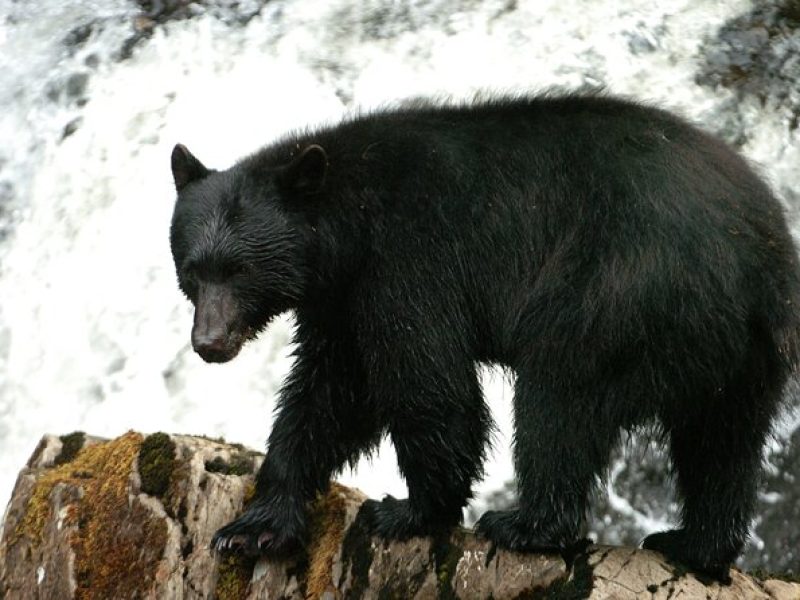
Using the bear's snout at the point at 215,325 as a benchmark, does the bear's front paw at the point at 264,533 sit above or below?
below

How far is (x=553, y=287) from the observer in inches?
248

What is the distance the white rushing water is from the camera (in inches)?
451

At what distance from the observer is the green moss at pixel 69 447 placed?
7.89 m

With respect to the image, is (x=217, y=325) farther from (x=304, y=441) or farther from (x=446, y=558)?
(x=446, y=558)

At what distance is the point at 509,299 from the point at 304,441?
4.70ft

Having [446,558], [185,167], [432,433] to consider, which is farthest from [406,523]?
[185,167]

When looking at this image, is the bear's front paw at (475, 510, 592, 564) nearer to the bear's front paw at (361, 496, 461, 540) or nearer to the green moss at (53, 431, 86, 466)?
the bear's front paw at (361, 496, 461, 540)

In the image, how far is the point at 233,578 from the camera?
6.83 metres

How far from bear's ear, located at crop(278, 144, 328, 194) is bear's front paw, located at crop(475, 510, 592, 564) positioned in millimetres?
2024

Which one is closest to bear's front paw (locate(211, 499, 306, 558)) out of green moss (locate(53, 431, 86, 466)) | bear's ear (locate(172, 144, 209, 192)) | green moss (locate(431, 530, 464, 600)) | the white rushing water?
green moss (locate(431, 530, 464, 600))

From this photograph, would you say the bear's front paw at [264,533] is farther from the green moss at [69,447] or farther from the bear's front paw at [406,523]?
the green moss at [69,447]

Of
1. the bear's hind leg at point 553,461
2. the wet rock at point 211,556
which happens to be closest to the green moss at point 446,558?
the wet rock at point 211,556

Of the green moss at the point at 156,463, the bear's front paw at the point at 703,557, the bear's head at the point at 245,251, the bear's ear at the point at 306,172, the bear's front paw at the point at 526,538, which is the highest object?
the bear's ear at the point at 306,172

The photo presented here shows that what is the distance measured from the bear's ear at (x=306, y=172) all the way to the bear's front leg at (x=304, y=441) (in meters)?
0.81
